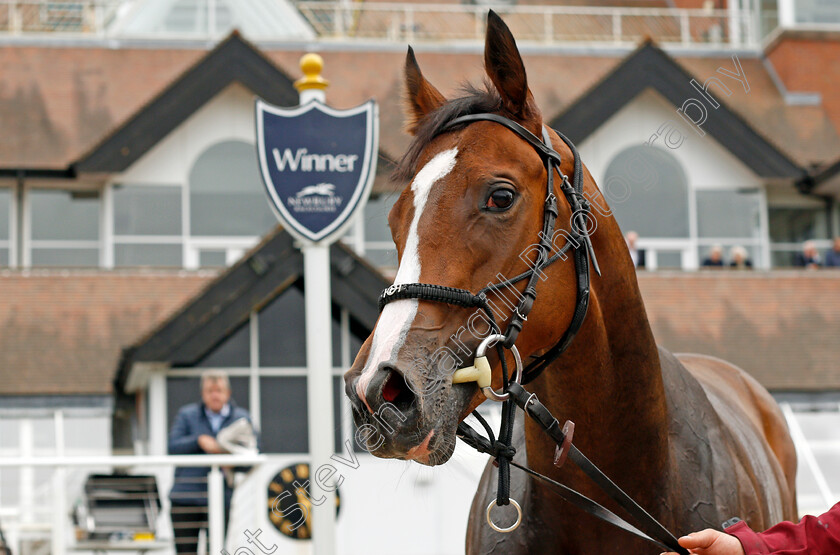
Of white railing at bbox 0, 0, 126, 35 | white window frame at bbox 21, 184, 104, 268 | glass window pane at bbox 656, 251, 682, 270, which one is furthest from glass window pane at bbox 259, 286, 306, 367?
white railing at bbox 0, 0, 126, 35

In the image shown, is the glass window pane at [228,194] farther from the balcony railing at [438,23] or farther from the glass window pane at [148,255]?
the balcony railing at [438,23]

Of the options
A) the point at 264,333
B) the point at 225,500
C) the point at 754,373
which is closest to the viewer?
the point at 225,500

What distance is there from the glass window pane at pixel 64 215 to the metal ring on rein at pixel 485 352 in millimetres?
16261

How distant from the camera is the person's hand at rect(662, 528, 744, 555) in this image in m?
2.96

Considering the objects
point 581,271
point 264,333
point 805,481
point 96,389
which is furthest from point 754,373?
point 581,271

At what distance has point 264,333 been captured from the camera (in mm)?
14250

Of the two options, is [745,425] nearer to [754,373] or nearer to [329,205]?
[329,205]

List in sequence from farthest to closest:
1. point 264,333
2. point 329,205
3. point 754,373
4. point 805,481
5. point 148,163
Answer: point 148,163 → point 754,373 → point 264,333 → point 805,481 → point 329,205

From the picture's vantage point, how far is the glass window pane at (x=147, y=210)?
17906mm

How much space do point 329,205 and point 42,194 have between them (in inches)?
530

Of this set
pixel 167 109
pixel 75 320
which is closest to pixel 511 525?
pixel 75 320

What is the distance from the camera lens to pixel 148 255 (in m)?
17.8

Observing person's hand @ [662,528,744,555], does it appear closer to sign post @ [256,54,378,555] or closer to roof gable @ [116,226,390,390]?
sign post @ [256,54,378,555]

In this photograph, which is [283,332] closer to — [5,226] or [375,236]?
[375,236]
